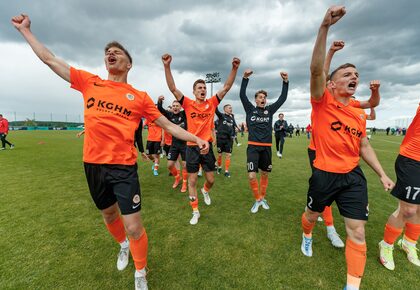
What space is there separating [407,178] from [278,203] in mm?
2986

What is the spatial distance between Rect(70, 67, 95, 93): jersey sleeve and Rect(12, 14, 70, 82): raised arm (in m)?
0.05

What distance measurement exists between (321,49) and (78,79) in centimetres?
286

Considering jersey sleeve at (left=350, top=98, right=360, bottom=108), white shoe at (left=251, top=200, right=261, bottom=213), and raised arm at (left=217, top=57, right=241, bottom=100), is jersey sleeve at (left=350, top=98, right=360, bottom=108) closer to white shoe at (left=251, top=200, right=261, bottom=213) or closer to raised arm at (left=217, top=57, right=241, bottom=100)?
raised arm at (left=217, top=57, right=241, bottom=100)

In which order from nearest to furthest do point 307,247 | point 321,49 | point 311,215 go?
1. point 321,49
2. point 311,215
3. point 307,247

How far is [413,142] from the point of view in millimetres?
3182

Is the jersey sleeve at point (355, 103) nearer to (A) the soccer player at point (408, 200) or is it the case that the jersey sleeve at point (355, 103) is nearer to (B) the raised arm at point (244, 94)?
(A) the soccer player at point (408, 200)

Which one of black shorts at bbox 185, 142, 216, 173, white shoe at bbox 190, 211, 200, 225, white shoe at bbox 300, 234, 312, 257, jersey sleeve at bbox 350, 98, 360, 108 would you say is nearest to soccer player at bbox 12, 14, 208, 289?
white shoe at bbox 190, 211, 200, 225

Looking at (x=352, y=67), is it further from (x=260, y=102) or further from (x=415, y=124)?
(x=260, y=102)

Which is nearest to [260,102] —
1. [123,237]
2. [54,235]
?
[123,237]

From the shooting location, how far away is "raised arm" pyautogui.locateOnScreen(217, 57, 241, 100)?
180 inches

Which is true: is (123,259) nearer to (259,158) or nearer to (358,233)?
(358,233)

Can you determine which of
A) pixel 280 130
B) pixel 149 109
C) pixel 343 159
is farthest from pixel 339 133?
pixel 280 130

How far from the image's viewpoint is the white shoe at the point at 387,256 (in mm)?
3133

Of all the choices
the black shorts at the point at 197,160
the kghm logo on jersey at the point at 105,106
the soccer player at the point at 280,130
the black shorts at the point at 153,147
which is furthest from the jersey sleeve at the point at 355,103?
the soccer player at the point at 280,130
